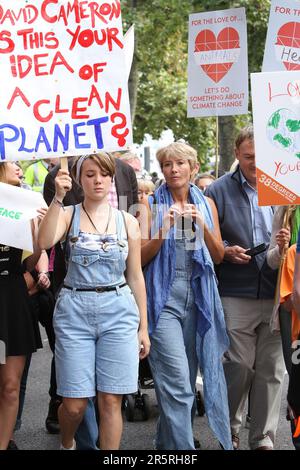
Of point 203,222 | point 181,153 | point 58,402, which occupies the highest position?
point 181,153

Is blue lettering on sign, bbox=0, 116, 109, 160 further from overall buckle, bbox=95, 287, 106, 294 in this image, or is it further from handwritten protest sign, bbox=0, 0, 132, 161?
overall buckle, bbox=95, 287, 106, 294

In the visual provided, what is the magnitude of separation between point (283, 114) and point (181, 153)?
0.67m

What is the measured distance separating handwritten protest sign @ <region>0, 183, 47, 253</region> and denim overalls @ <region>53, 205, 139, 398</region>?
31cm

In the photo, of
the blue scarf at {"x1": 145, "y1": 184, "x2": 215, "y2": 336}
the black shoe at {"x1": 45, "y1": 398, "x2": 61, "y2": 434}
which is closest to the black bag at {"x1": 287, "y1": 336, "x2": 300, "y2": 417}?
the blue scarf at {"x1": 145, "y1": 184, "x2": 215, "y2": 336}

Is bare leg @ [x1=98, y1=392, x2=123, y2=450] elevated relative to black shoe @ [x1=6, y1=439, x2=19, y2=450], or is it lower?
elevated

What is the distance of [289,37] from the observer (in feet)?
22.6

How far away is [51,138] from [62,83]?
31 centimetres

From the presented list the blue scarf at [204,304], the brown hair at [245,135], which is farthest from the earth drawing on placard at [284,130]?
the blue scarf at [204,304]

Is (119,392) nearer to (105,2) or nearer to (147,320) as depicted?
(147,320)

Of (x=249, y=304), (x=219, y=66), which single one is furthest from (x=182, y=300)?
(x=219, y=66)

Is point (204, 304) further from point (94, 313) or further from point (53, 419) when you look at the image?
point (53, 419)

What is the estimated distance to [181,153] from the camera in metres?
5.98

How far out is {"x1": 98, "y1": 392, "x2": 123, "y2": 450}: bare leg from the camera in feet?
17.3
